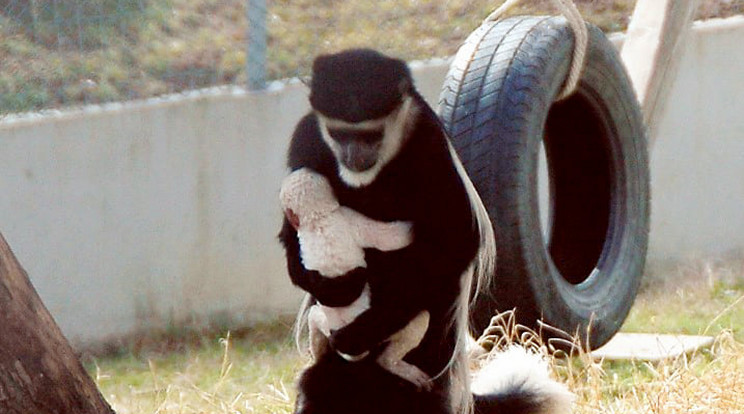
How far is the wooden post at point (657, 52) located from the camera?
14.1 ft

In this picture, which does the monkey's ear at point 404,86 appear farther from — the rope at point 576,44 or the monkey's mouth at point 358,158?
the rope at point 576,44

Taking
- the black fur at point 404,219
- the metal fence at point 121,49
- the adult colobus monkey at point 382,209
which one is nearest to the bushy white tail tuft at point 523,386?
the adult colobus monkey at point 382,209

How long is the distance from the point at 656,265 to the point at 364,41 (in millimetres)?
1688

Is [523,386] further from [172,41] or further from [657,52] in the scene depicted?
[172,41]

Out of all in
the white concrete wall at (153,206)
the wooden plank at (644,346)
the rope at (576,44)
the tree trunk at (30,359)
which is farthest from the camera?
the white concrete wall at (153,206)

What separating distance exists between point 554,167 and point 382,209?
1.76 metres

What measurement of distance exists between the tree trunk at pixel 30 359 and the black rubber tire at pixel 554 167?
55.9 inches

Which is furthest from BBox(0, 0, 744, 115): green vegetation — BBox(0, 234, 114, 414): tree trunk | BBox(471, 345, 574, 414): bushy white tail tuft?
BBox(0, 234, 114, 414): tree trunk

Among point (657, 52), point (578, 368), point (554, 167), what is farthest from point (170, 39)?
point (578, 368)

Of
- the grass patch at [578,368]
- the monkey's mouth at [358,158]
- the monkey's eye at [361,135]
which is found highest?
the monkey's eye at [361,135]

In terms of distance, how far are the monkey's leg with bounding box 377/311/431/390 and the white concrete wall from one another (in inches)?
92.6

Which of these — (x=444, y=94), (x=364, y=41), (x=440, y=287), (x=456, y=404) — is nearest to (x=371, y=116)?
(x=440, y=287)

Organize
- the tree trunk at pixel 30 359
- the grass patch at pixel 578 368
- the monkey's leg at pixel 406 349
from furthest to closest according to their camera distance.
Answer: the grass patch at pixel 578 368, the monkey's leg at pixel 406 349, the tree trunk at pixel 30 359

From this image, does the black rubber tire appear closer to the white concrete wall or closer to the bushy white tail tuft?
the bushy white tail tuft
